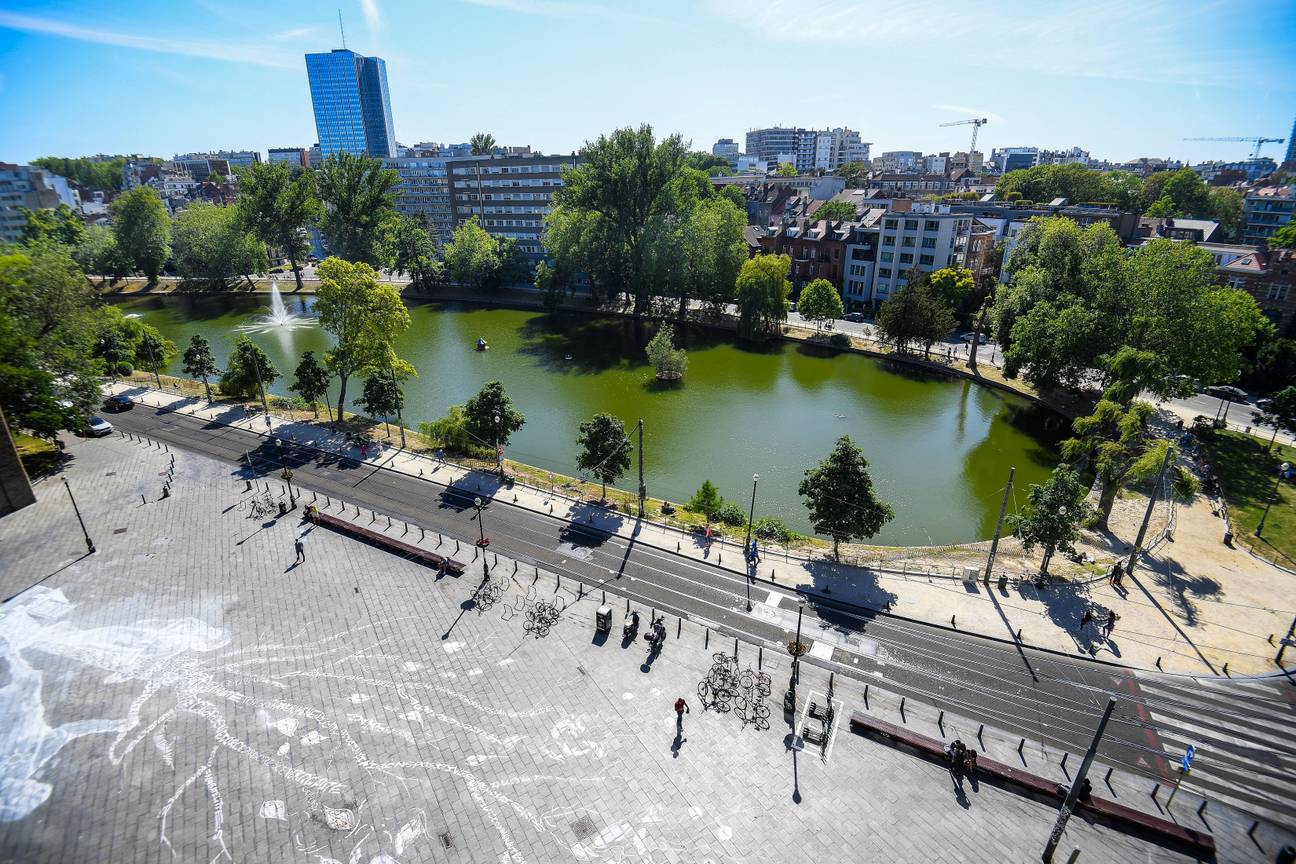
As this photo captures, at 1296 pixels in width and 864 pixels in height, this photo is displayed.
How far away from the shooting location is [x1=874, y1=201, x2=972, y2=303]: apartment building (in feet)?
281

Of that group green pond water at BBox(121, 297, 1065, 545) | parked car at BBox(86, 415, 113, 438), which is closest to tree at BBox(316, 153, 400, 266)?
green pond water at BBox(121, 297, 1065, 545)

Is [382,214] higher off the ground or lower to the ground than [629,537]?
higher

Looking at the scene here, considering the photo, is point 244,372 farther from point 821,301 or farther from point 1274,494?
point 1274,494

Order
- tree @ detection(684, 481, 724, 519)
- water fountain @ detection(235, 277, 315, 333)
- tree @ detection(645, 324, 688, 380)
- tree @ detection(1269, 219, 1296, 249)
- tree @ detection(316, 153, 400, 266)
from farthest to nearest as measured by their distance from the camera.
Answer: tree @ detection(316, 153, 400, 266)
tree @ detection(1269, 219, 1296, 249)
water fountain @ detection(235, 277, 315, 333)
tree @ detection(645, 324, 688, 380)
tree @ detection(684, 481, 724, 519)

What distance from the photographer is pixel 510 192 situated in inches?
4660

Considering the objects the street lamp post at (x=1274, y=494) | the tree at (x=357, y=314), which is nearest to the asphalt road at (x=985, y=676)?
the street lamp post at (x=1274, y=494)

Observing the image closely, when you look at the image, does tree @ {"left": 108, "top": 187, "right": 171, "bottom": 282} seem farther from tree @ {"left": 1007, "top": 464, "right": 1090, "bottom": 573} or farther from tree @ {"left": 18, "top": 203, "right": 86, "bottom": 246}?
tree @ {"left": 1007, "top": 464, "right": 1090, "bottom": 573}

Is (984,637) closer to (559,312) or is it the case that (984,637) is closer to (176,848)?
(176,848)

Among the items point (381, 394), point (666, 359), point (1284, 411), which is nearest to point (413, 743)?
point (381, 394)

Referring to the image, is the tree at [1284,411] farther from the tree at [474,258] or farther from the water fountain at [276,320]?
the water fountain at [276,320]

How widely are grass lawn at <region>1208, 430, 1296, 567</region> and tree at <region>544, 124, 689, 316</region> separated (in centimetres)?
6340

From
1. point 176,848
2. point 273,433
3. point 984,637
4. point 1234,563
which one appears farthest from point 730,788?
point 273,433

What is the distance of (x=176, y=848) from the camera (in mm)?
19531

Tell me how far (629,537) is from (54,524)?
3387 cm
